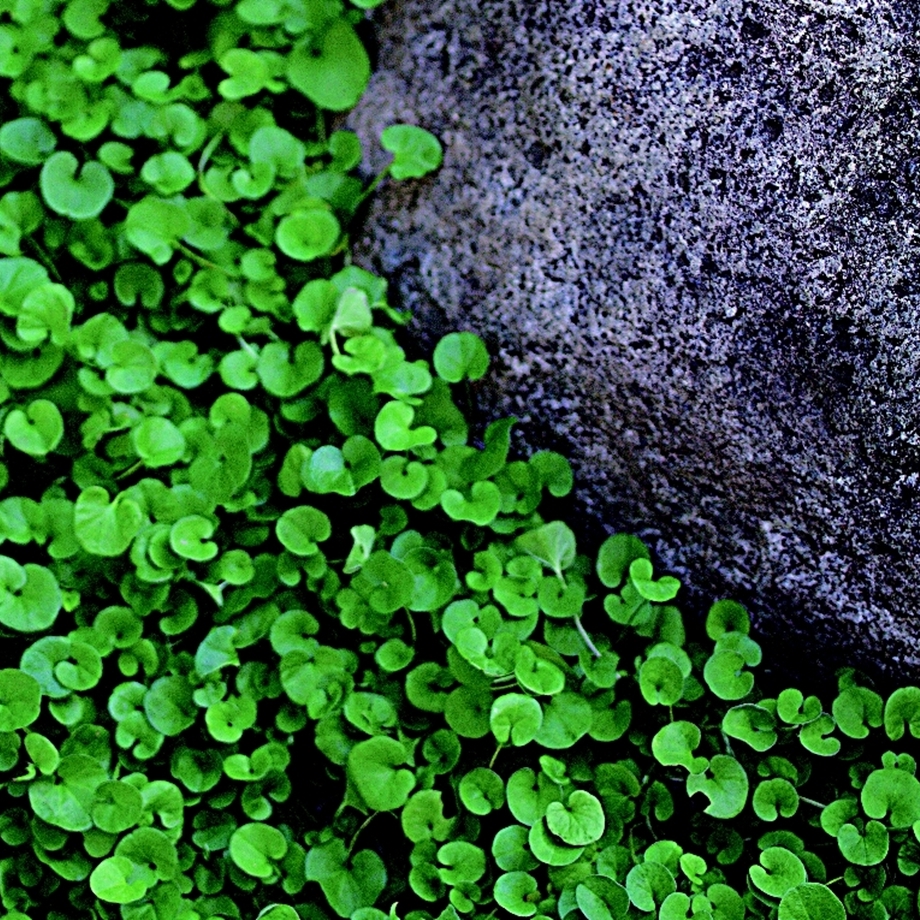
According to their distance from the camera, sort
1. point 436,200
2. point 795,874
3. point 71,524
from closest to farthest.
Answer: point 795,874 < point 71,524 < point 436,200

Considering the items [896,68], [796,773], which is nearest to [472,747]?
[796,773]

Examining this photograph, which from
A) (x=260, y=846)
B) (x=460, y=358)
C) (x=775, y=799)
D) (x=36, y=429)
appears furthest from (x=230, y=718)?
(x=775, y=799)

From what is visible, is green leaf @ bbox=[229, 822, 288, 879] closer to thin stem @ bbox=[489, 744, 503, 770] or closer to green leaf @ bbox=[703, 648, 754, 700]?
thin stem @ bbox=[489, 744, 503, 770]

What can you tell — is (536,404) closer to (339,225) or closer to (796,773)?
(339,225)

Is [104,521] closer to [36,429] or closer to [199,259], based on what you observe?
[36,429]

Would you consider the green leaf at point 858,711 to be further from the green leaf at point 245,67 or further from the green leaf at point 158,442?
the green leaf at point 245,67

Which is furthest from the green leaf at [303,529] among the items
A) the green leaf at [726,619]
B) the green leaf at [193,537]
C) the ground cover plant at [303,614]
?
the green leaf at [726,619]

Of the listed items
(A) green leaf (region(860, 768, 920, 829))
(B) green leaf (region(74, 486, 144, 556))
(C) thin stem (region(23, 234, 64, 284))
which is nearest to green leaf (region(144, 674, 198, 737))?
(B) green leaf (region(74, 486, 144, 556))
